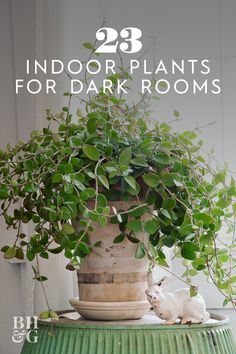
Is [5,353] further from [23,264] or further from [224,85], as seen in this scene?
[224,85]

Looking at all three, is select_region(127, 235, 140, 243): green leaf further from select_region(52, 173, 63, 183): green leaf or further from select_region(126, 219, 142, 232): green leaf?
select_region(52, 173, 63, 183): green leaf

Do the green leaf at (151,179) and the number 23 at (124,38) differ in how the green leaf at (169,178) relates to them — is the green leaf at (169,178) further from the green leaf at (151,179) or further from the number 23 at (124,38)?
the number 23 at (124,38)

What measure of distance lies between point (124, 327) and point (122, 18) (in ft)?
3.10

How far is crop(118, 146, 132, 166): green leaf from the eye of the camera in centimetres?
120

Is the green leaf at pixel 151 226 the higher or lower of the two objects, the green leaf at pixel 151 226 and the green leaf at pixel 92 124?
the lower

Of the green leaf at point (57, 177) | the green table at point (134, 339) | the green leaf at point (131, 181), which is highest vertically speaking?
the green leaf at point (57, 177)

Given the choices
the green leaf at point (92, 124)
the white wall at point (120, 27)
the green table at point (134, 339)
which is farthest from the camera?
the white wall at point (120, 27)

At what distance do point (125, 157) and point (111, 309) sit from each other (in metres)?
0.29

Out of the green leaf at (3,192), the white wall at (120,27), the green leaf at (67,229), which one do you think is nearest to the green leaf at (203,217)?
the green leaf at (67,229)

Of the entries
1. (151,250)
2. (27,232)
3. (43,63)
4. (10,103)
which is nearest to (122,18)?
(43,63)

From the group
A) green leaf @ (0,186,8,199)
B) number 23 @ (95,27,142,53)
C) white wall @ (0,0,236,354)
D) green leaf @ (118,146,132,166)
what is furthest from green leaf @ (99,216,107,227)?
number 23 @ (95,27,142,53)

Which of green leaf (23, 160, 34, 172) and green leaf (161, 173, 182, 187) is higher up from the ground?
green leaf (23, 160, 34, 172)

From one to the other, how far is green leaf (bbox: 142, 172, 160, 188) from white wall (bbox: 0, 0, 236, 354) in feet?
1.73

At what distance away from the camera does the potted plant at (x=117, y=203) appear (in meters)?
1.20
